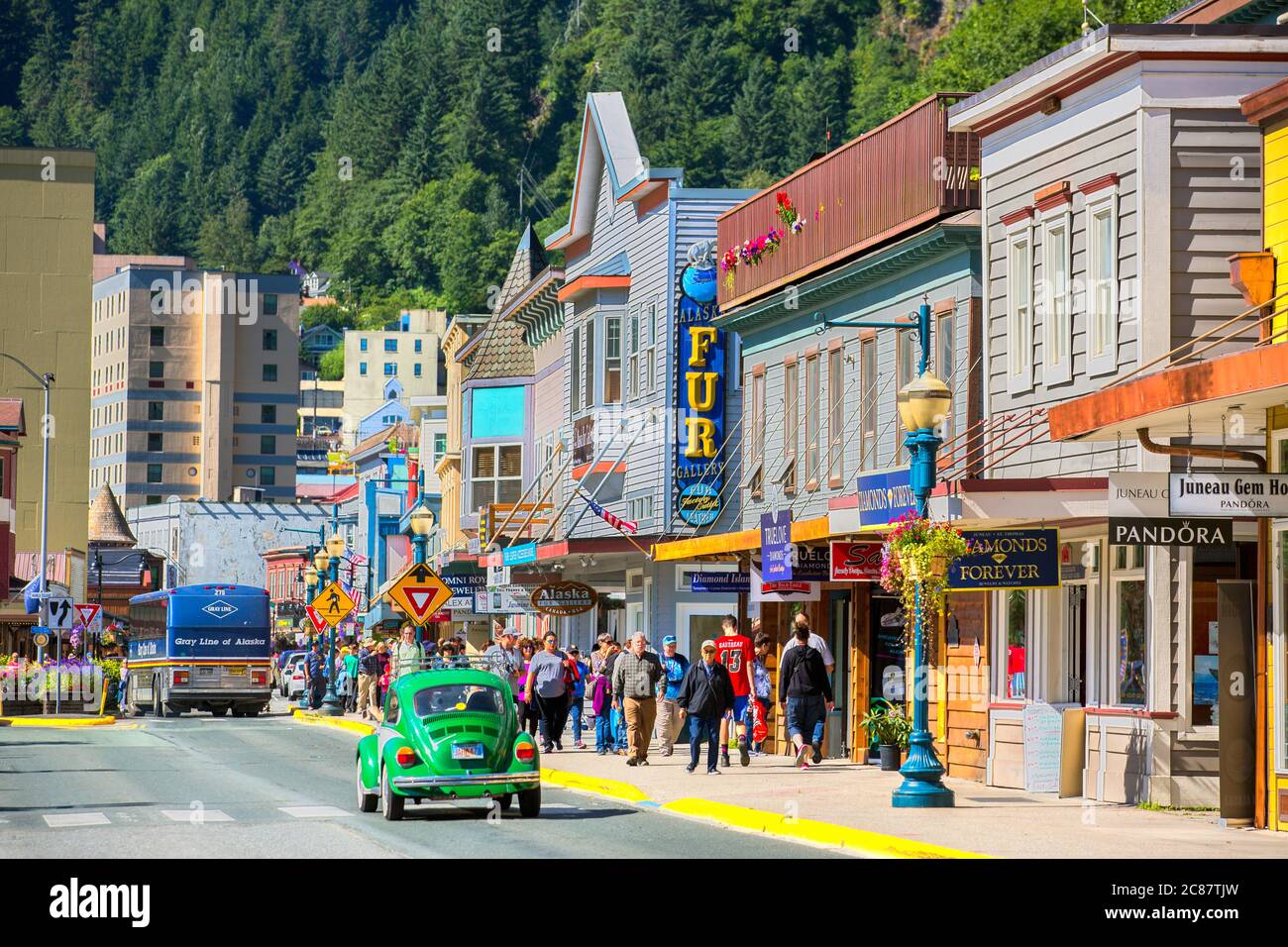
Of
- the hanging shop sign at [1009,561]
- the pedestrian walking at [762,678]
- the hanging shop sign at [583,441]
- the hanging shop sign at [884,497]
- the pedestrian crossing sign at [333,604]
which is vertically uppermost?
the hanging shop sign at [583,441]

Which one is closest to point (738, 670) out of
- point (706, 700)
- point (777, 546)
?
point (777, 546)

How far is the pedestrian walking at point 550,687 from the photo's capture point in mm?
32469

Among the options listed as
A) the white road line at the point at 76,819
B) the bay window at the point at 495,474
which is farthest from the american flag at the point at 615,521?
the white road line at the point at 76,819

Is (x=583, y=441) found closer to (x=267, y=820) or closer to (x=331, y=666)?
(x=331, y=666)

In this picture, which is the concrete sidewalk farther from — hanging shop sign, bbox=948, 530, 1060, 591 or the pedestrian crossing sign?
the pedestrian crossing sign

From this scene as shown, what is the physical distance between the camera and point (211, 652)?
55.1 metres

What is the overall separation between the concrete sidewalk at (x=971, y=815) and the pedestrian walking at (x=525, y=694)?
3.47m

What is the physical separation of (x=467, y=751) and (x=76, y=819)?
3739mm

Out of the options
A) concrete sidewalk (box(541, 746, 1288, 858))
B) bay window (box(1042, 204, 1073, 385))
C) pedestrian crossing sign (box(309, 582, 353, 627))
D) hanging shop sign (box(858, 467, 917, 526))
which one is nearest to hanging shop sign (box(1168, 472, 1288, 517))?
concrete sidewalk (box(541, 746, 1288, 858))

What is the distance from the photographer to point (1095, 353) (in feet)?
79.3

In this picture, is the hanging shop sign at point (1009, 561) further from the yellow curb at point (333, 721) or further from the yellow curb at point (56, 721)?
the yellow curb at point (56, 721)

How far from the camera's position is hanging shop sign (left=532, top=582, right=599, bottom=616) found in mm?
42375
